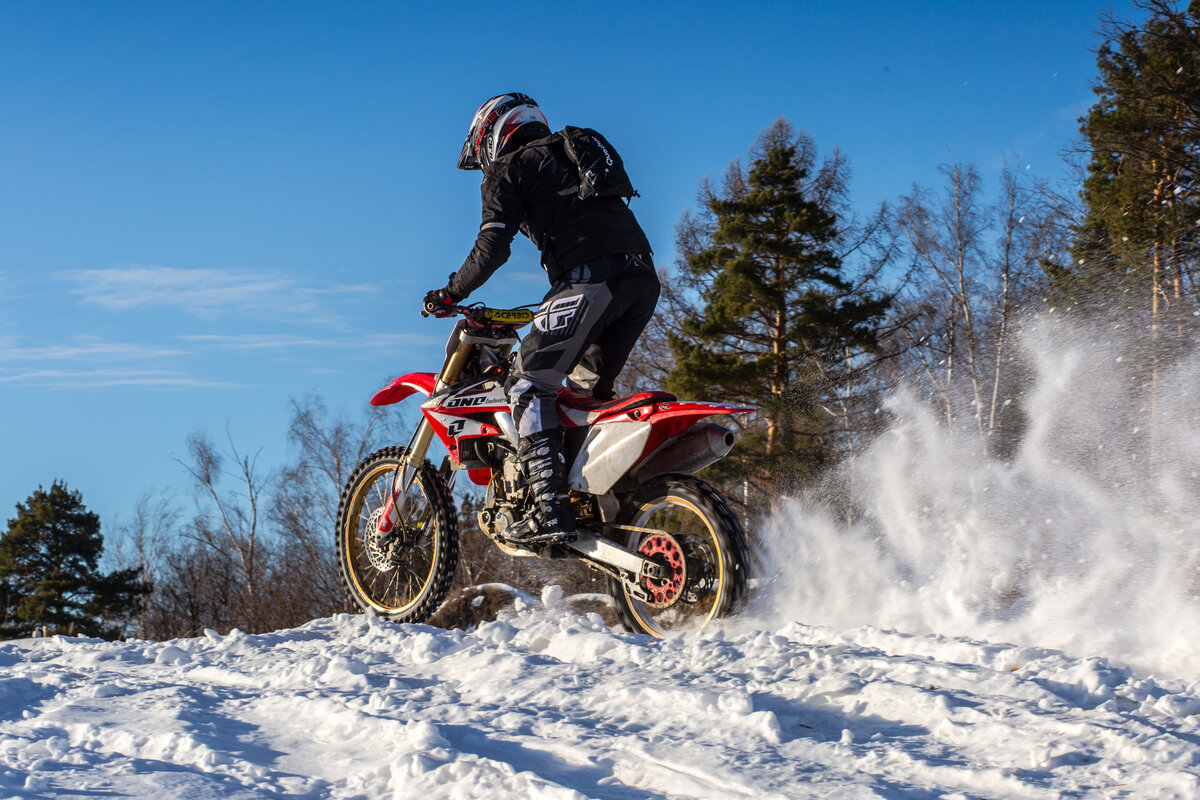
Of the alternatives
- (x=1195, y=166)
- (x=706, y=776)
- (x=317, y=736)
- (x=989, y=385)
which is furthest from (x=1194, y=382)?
(x=989, y=385)

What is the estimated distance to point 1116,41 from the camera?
18.5m

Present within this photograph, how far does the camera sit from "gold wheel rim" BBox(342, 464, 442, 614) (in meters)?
5.41

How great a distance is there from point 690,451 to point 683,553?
1.65 feet

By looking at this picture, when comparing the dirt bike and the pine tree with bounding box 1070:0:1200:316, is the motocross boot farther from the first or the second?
the pine tree with bounding box 1070:0:1200:316

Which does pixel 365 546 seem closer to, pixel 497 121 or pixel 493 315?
pixel 493 315

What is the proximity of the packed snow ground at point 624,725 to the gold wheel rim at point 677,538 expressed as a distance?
1.53 ft

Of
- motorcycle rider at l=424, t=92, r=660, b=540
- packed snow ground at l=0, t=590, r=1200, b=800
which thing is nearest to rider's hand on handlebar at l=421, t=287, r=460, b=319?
motorcycle rider at l=424, t=92, r=660, b=540

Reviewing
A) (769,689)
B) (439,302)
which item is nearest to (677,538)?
(769,689)

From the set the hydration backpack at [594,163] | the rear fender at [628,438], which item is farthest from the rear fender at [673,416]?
the hydration backpack at [594,163]

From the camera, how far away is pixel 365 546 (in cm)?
557

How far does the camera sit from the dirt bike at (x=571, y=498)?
165 inches

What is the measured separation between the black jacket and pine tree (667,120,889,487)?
15378mm

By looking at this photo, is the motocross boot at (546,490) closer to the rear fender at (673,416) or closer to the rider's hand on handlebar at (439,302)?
the rear fender at (673,416)

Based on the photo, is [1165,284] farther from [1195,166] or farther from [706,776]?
[706,776]
